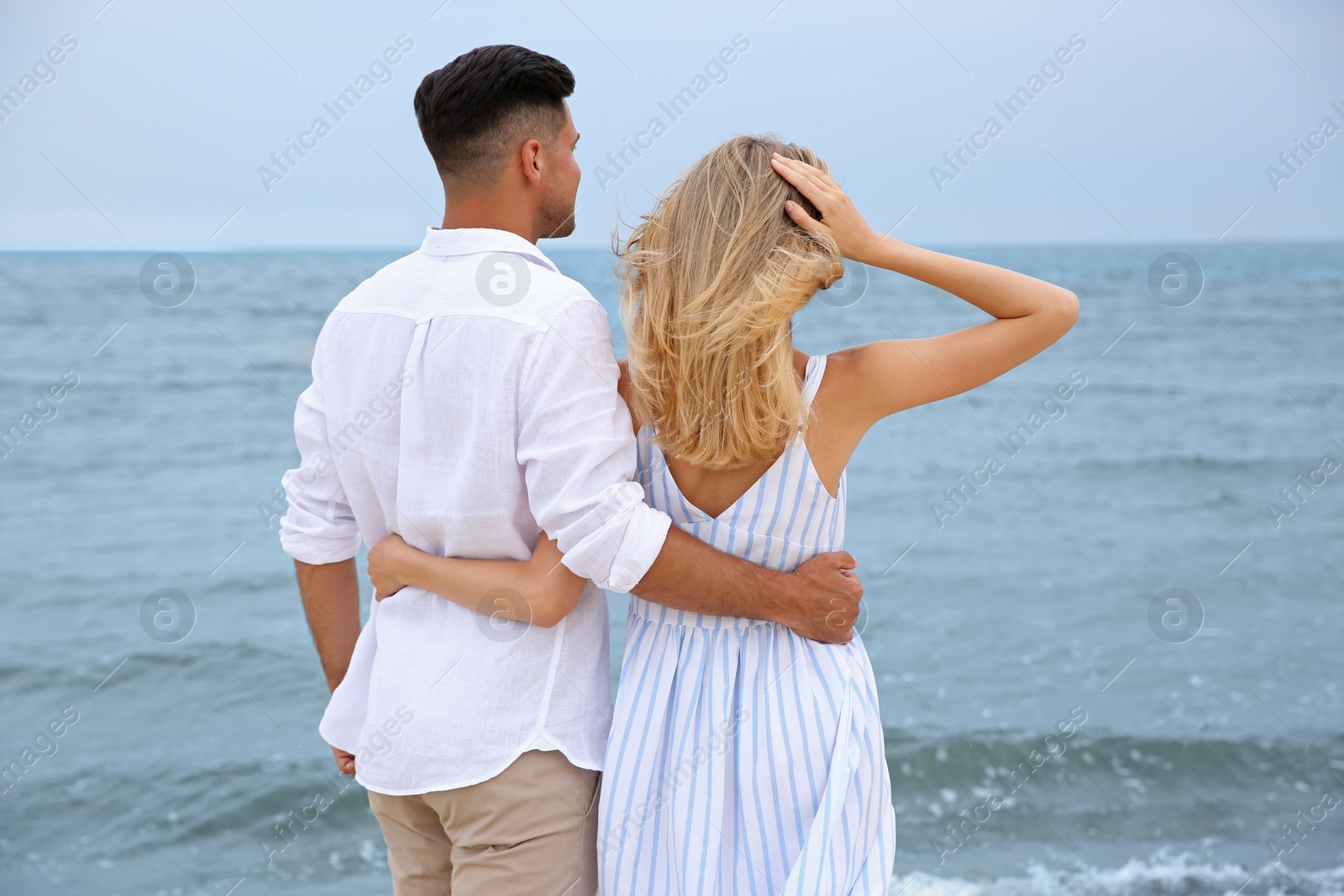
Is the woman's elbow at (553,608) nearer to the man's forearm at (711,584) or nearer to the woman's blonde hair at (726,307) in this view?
the man's forearm at (711,584)

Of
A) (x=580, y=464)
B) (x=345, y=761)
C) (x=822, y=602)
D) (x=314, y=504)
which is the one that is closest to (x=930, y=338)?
(x=822, y=602)

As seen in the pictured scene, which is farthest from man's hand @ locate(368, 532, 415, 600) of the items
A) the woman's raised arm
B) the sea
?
the sea

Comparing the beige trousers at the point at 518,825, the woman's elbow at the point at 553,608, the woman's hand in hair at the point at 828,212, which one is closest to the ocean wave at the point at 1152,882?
the beige trousers at the point at 518,825

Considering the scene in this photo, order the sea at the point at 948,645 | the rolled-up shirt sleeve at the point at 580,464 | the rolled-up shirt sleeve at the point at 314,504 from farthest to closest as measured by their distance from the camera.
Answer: the sea at the point at 948,645, the rolled-up shirt sleeve at the point at 314,504, the rolled-up shirt sleeve at the point at 580,464

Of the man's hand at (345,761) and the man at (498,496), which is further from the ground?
the man at (498,496)

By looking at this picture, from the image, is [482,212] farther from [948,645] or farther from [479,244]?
[948,645]

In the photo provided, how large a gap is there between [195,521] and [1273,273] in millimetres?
34137

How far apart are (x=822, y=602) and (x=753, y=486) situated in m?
0.22

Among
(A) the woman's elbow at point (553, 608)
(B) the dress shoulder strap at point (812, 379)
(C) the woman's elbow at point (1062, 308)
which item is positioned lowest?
(A) the woman's elbow at point (553, 608)

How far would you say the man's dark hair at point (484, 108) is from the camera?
1620 millimetres

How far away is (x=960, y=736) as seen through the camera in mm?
4699

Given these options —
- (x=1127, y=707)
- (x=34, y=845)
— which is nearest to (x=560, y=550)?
(x=34, y=845)

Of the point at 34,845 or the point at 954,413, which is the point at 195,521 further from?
the point at 954,413

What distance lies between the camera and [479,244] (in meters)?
1.62
